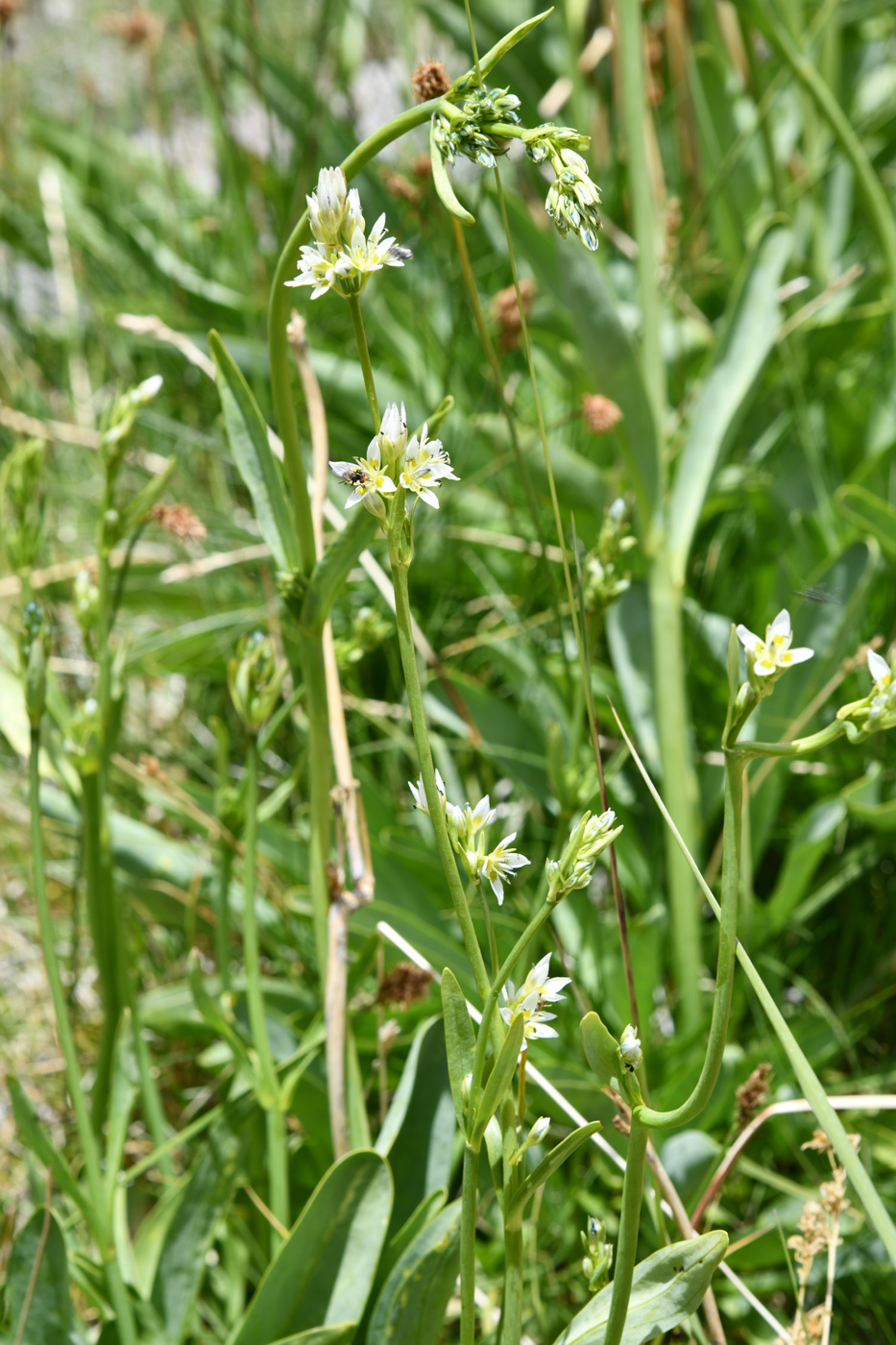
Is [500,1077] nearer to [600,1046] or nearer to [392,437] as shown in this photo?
[600,1046]

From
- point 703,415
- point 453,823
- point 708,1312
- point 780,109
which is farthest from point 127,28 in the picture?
point 708,1312

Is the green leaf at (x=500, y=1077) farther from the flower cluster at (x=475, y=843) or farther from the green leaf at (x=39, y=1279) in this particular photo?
the green leaf at (x=39, y=1279)

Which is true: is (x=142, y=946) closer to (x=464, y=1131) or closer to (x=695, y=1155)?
(x=695, y=1155)

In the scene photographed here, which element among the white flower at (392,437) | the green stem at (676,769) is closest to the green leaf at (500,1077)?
the white flower at (392,437)

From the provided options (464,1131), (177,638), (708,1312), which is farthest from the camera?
(177,638)

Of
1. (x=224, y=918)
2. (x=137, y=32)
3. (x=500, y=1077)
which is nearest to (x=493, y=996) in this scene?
(x=500, y=1077)

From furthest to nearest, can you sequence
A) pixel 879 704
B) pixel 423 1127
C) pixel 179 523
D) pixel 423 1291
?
pixel 179 523, pixel 423 1127, pixel 423 1291, pixel 879 704
